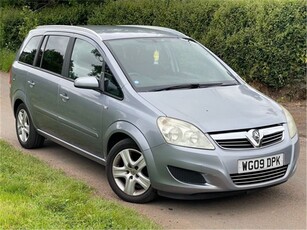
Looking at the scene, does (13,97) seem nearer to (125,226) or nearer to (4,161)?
(4,161)

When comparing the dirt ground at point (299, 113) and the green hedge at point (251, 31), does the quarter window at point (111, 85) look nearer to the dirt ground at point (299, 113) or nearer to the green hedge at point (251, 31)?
the dirt ground at point (299, 113)

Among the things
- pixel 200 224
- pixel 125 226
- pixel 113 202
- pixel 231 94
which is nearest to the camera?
pixel 125 226

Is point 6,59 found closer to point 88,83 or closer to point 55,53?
point 55,53

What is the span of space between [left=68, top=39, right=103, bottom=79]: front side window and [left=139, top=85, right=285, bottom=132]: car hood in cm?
84

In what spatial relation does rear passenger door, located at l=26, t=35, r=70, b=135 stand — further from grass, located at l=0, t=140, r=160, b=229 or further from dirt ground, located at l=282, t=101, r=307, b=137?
dirt ground, located at l=282, t=101, r=307, b=137

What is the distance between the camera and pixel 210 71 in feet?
19.1

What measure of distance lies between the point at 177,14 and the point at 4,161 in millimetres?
6766

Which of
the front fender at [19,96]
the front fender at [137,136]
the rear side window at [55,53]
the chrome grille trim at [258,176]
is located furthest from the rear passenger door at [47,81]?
the chrome grille trim at [258,176]

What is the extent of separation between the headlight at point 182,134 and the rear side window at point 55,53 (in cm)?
212

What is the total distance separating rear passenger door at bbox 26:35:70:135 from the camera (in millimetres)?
6211

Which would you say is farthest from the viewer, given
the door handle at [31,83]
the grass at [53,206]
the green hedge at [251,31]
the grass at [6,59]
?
the grass at [6,59]

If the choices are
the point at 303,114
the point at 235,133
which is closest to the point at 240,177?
the point at 235,133

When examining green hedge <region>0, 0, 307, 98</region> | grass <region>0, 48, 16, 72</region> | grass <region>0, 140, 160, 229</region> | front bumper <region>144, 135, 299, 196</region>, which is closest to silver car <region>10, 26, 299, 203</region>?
front bumper <region>144, 135, 299, 196</region>

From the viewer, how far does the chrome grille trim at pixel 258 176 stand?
456 centimetres
